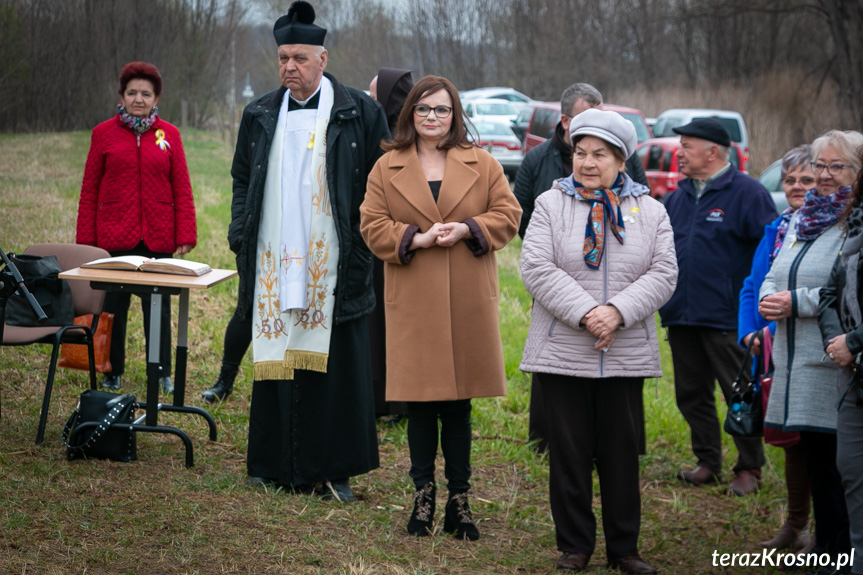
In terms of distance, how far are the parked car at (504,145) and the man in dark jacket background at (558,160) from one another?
16.9 meters

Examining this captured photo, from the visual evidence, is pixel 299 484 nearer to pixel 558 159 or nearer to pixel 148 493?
pixel 148 493

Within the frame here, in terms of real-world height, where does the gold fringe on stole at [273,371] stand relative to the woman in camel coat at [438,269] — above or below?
below

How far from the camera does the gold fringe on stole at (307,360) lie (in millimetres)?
4832

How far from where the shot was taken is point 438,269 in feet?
14.1

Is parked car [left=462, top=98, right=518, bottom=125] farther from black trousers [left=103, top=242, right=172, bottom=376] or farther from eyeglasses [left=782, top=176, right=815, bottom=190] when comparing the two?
eyeglasses [left=782, top=176, right=815, bottom=190]

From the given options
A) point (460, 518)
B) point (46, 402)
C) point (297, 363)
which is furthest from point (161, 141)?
point (460, 518)

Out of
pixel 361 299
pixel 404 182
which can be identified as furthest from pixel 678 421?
pixel 404 182

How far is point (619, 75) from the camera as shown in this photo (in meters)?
49.0

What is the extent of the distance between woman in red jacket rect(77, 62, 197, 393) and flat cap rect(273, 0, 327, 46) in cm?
185

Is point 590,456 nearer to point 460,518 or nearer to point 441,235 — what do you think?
point 460,518

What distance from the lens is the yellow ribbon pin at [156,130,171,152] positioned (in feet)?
21.1

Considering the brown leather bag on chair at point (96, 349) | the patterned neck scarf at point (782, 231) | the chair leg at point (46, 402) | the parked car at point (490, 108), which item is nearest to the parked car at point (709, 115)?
the parked car at point (490, 108)

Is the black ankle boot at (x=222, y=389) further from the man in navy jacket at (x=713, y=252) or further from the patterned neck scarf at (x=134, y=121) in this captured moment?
the man in navy jacket at (x=713, y=252)

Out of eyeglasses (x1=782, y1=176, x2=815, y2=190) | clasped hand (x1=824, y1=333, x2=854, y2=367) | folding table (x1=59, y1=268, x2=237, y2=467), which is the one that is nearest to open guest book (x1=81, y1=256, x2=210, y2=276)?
folding table (x1=59, y1=268, x2=237, y2=467)
